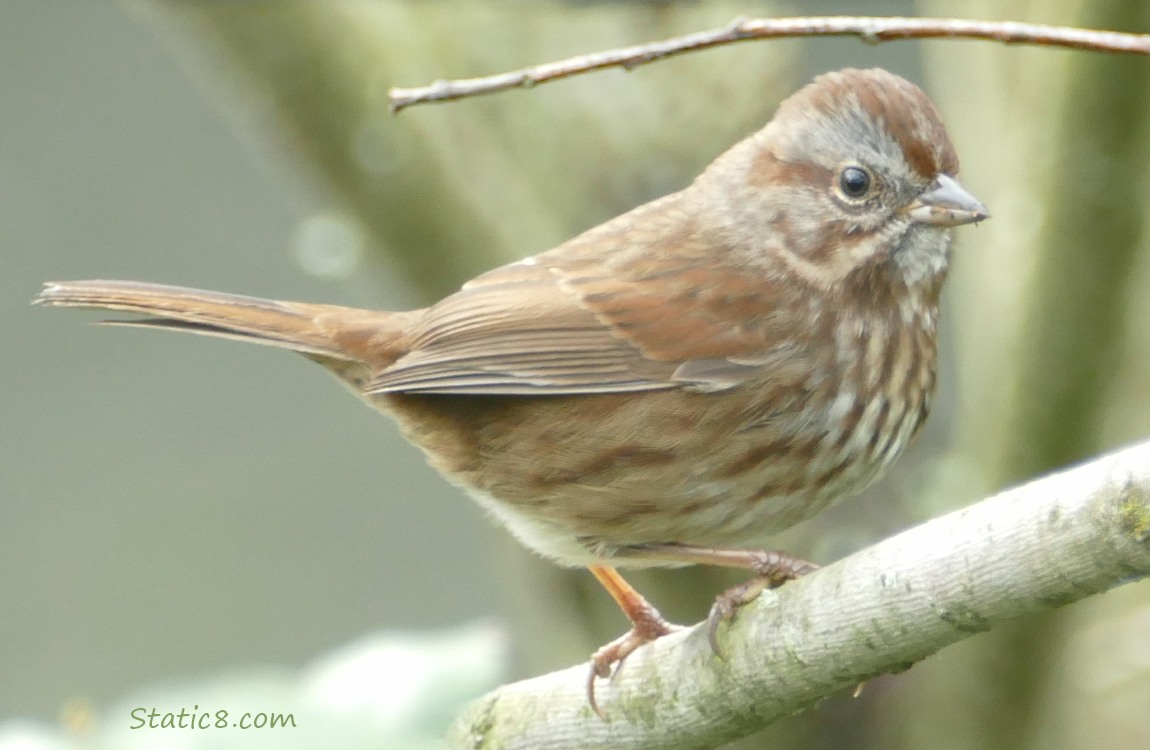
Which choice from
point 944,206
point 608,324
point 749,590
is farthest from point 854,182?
point 749,590

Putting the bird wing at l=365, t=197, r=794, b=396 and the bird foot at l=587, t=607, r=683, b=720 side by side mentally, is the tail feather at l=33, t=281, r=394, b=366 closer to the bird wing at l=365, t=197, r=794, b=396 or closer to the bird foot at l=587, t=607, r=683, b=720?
→ the bird wing at l=365, t=197, r=794, b=396

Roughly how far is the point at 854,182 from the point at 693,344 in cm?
49

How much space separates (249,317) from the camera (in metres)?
3.62

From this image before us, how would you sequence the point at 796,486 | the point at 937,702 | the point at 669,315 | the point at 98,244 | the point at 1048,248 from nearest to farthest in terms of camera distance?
1. the point at 796,486
2. the point at 669,315
3. the point at 1048,248
4. the point at 937,702
5. the point at 98,244

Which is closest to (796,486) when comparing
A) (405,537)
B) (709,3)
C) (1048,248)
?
(1048,248)

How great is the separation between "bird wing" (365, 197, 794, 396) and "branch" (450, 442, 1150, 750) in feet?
2.23

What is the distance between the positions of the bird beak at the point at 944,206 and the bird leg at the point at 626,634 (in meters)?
1.04

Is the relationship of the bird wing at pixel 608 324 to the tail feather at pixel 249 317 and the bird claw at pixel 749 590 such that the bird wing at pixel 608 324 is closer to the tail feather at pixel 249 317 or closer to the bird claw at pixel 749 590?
the tail feather at pixel 249 317

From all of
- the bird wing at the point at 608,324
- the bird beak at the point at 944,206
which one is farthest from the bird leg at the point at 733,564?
the bird beak at the point at 944,206

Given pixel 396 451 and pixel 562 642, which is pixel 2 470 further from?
pixel 562 642

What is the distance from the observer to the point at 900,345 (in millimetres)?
3381

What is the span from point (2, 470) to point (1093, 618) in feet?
14.7

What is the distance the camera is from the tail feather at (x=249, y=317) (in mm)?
3465

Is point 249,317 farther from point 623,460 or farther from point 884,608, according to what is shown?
point 884,608
